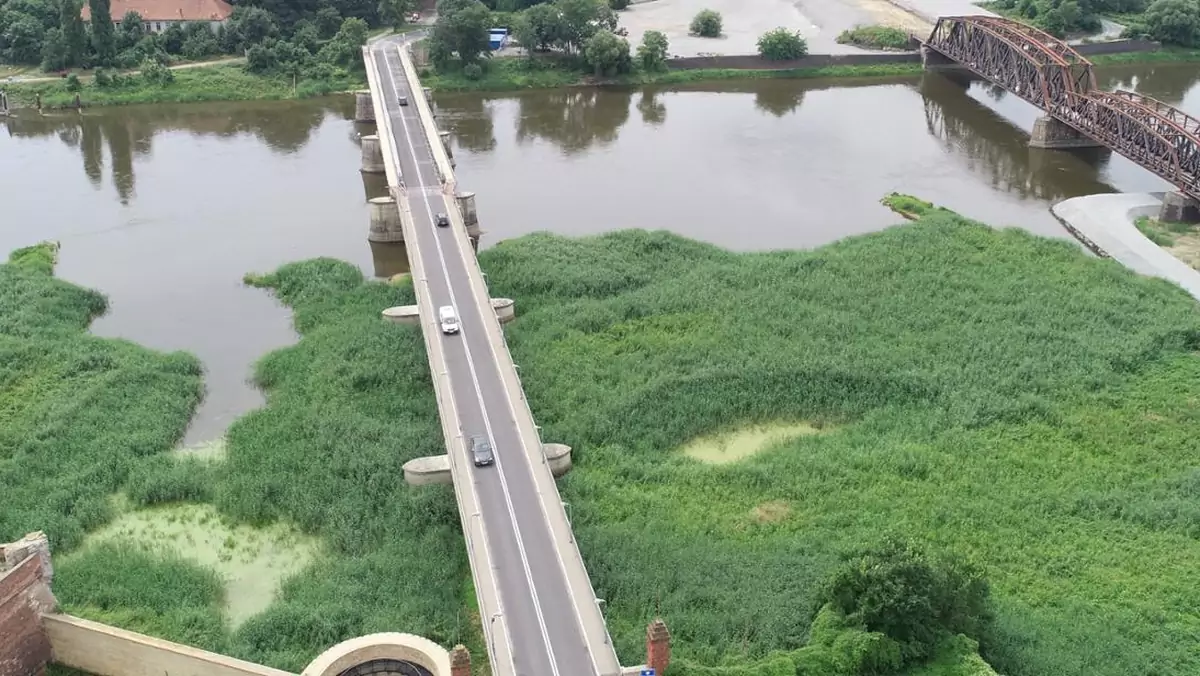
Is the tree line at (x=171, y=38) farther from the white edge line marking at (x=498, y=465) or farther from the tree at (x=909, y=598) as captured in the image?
the tree at (x=909, y=598)

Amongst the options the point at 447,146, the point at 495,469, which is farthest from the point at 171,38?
the point at 495,469

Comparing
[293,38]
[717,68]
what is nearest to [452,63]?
[293,38]

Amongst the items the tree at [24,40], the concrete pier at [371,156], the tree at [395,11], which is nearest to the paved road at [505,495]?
the concrete pier at [371,156]

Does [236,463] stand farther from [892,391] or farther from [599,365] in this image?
[892,391]

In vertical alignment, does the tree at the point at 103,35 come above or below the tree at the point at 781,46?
above

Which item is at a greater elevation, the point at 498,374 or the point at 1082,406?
the point at 498,374

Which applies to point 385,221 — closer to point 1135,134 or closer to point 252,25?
point 252,25

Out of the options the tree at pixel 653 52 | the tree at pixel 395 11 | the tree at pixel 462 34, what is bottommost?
the tree at pixel 653 52
